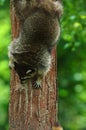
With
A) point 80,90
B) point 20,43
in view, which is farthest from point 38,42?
point 80,90

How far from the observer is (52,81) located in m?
6.60

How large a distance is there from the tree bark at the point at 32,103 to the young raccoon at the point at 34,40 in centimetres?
19

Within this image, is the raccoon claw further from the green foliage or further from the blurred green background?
the blurred green background

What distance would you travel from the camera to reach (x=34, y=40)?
628 cm

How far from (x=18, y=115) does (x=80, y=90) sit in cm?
415

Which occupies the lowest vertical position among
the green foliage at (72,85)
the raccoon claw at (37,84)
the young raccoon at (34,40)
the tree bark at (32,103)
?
the green foliage at (72,85)

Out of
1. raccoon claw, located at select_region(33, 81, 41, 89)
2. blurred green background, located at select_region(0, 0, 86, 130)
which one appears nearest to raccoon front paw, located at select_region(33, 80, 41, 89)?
raccoon claw, located at select_region(33, 81, 41, 89)

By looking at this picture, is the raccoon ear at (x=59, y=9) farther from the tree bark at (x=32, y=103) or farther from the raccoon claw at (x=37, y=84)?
the raccoon claw at (x=37, y=84)

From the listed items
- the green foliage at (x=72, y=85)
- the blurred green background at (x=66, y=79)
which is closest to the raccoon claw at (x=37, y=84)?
the green foliage at (x=72, y=85)

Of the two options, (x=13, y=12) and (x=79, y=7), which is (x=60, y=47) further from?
(x=13, y=12)

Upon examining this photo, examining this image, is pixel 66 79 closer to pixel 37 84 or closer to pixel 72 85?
pixel 72 85

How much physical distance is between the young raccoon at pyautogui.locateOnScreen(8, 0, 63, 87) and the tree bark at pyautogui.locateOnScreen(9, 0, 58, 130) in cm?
19

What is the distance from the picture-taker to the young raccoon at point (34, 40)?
6266 millimetres

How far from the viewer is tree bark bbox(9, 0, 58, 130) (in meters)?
6.55
